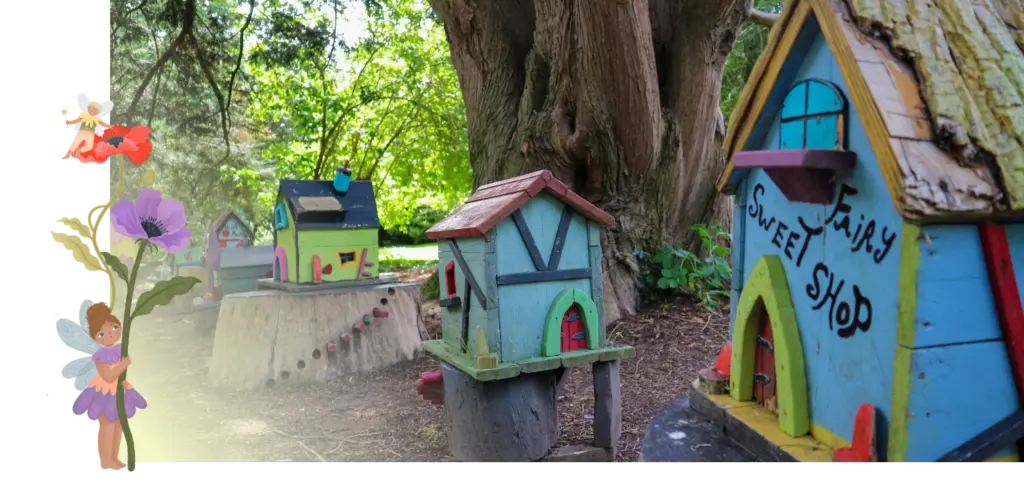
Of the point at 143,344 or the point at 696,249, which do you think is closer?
the point at 143,344

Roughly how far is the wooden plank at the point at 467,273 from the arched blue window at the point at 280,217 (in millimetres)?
1940

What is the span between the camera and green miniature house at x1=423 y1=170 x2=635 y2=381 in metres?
1.81

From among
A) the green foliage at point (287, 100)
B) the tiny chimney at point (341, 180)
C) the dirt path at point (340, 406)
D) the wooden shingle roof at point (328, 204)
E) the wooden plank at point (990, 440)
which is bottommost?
the dirt path at point (340, 406)

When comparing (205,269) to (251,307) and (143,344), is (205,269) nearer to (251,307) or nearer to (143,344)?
(251,307)

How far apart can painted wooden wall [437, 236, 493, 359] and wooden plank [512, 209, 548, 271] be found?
9cm

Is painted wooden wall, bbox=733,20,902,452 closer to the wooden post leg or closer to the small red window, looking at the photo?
the wooden post leg

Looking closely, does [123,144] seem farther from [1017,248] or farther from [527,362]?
[1017,248]

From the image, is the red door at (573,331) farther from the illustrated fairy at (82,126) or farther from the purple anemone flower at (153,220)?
the illustrated fairy at (82,126)

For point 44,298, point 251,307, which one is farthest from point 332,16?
point 44,298

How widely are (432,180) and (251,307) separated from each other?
338 cm

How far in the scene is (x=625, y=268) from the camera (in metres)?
3.75

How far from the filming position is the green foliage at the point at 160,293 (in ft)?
4.45

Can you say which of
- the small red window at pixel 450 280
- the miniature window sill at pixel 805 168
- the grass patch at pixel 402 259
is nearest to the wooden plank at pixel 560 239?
the small red window at pixel 450 280

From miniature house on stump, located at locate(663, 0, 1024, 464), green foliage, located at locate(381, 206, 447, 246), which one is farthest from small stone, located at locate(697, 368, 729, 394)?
green foliage, located at locate(381, 206, 447, 246)
